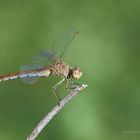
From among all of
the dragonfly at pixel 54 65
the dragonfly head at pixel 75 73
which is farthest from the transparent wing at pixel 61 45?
the dragonfly head at pixel 75 73

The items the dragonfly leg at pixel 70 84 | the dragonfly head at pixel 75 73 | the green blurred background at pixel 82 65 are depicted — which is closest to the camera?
the dragonfly leg at pixel 70 84

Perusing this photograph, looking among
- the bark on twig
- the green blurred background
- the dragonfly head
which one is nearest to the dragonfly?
the dragonfly head

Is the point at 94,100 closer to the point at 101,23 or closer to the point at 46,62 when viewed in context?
the point at 46,62

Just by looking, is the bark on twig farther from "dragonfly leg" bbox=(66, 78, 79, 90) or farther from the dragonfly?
the dragonfly

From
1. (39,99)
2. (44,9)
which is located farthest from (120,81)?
(44,9)

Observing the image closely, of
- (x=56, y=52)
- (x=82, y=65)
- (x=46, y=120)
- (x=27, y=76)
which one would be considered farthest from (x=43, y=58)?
(x=46, y=120)

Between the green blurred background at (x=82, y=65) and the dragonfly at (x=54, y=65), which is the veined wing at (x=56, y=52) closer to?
the dragonfly at (x=54, y=65)
